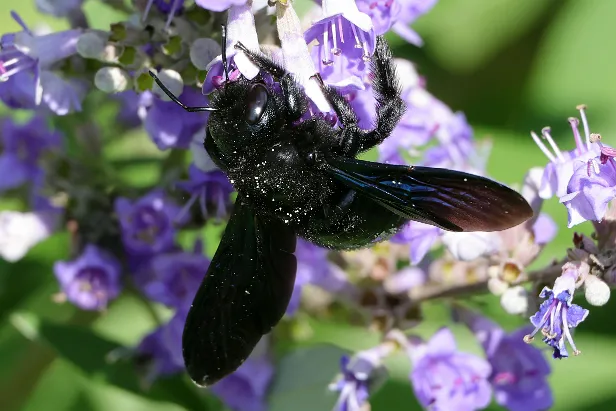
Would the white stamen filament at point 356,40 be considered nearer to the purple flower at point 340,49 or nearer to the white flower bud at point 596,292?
the purple flower at point 340,49

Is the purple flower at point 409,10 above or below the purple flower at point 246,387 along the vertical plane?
above

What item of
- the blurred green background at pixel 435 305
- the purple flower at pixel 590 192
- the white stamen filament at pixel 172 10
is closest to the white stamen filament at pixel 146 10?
the white stamen filament at pixel 172 10

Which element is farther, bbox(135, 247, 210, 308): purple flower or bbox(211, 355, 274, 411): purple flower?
bbox(211, 355, 274, 411): purple flower

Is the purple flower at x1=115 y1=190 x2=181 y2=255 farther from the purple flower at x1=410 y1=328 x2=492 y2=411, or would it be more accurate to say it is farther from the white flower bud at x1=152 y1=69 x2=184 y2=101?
the purple flower at x1=410 y1=328 x2=492 y2=411

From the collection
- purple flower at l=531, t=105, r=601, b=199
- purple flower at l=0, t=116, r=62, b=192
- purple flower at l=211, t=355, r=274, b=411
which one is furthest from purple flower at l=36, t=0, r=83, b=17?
purple flower at l=531, t=105, r=601, b=199

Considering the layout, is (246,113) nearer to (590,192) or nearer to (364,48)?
(364,48)

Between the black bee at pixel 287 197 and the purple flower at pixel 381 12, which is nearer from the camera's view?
the black bee at pixel 287 197

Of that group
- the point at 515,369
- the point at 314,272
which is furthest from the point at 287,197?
the point at 515,369
